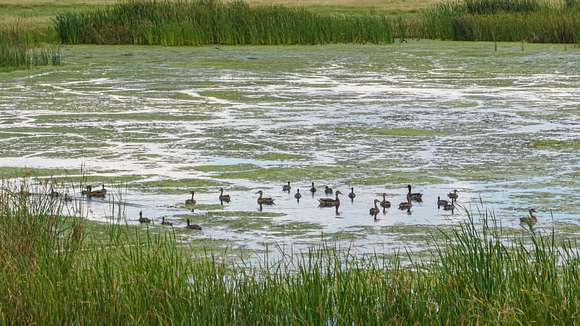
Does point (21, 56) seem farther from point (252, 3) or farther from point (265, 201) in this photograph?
point (252, 3)

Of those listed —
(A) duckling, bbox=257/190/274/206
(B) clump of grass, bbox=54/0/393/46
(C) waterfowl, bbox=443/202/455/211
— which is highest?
(B) clump of grass, bbox=54/0/393/46

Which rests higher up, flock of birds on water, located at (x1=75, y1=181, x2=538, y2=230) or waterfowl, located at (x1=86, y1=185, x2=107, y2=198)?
waterfowl, located at (x1=86, y1=185, x2=107, y2=198)

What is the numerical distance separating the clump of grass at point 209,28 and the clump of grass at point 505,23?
1717mm

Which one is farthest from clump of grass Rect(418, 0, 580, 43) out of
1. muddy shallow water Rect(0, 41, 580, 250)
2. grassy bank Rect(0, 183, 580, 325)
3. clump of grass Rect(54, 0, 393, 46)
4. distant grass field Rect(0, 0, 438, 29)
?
grassy bank Rect(0, 183, 580, 325)

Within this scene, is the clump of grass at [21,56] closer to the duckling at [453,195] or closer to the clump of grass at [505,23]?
the clump of grass at [505,23]

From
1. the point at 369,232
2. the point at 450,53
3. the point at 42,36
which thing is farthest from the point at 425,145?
the point at 42,36

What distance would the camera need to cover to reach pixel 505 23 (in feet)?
82.4

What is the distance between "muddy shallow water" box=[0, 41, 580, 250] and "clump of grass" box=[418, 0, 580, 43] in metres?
2.37

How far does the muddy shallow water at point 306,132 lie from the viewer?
8672 mm

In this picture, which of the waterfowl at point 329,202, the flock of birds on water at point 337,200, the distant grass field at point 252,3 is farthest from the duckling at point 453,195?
the distant grass field at point 252,3

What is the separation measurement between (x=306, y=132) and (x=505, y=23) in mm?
13271

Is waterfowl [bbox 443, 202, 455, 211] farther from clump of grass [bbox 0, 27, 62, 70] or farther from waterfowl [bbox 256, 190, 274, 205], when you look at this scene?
clump of grass [bbox 0, 27, 62, 70]

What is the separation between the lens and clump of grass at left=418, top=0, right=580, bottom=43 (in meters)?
24.3

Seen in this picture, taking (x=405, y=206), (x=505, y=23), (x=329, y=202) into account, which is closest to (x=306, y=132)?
(x=329, y=202)
